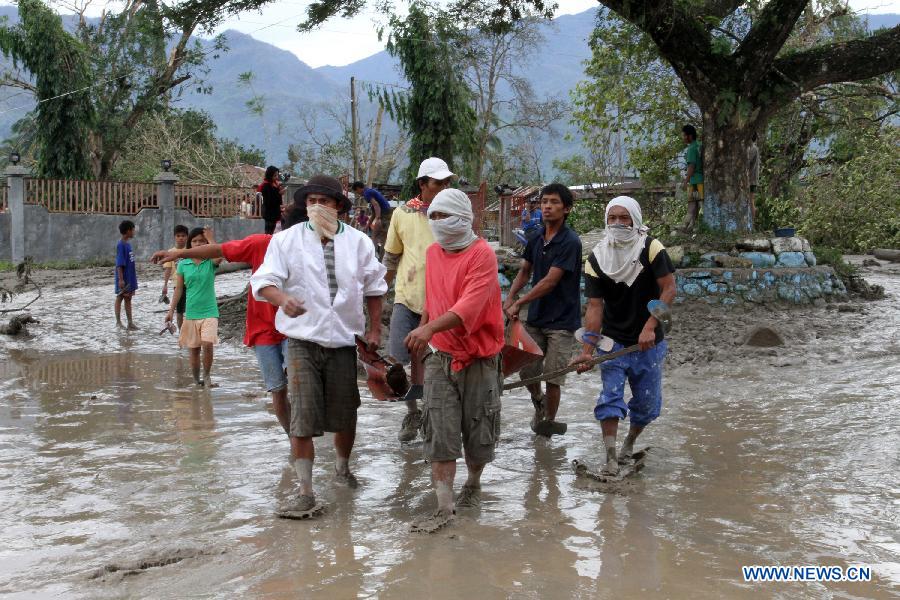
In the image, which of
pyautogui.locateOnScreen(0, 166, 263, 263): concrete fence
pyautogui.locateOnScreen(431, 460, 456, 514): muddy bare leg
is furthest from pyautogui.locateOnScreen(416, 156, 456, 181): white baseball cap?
pyautogui.locateOnScreen(0, 166, 263, 263): concrete fence

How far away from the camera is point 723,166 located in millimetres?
12828

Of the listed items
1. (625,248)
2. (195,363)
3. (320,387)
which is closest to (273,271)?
(320,387)

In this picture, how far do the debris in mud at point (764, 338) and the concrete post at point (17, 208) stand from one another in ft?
59.0

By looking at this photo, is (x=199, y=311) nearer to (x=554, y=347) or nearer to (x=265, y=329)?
(x=265, y=329)

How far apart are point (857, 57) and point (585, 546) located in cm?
1020

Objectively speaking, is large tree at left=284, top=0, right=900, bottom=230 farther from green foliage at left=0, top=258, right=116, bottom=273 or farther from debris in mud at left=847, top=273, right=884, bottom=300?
green foliage at left=0, top=258, right=116, bottom=273

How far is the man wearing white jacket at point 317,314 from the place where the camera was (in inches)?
187

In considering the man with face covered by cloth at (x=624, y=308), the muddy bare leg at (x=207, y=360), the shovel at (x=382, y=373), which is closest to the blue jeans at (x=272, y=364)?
the shovel at (x=382, y=373)

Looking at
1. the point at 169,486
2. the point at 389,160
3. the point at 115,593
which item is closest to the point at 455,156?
the point at 389,160

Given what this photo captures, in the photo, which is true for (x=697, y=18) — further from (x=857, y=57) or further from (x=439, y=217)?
(x=439, y=217)

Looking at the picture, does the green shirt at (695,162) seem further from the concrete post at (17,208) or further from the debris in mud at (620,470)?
the concrete post at (17,208)

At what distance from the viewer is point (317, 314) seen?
15.7ft

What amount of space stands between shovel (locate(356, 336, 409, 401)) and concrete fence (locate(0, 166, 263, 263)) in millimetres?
18844

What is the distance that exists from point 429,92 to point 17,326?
1432cm
